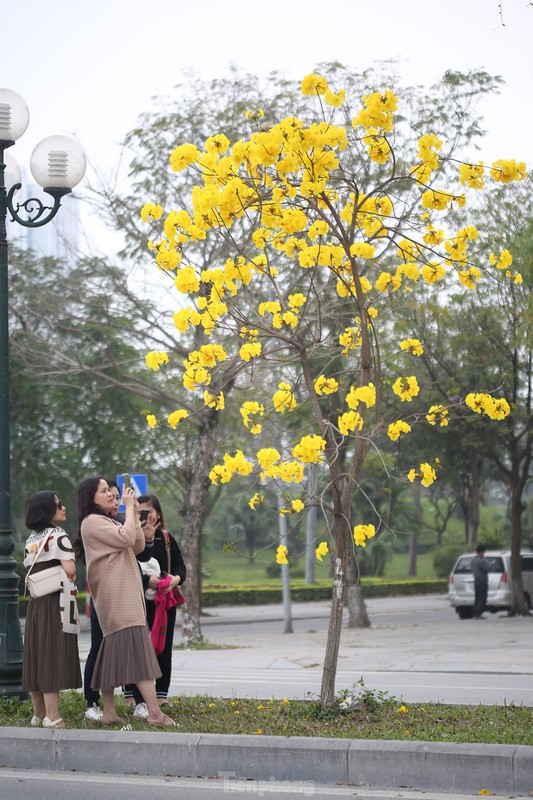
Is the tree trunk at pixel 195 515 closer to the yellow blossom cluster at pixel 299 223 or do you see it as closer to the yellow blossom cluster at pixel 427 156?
the yellow blossom cluster at pixel 299 223

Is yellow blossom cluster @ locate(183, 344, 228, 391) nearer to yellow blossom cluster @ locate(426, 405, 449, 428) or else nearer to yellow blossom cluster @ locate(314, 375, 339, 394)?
yellow blossom cluster @ locate(314, 375, 339, 394)

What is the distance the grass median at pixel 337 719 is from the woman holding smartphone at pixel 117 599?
277 millimetres

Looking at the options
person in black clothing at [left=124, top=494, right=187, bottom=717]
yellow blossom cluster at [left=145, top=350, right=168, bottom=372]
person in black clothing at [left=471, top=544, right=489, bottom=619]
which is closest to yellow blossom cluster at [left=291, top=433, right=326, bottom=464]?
person in black clothing at [left=124, top=494, right=187, bottom=717]

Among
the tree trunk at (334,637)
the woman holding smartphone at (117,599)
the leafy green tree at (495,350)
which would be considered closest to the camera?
the woman holding smartphone at (117,599)

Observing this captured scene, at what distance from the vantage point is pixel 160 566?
341 inches

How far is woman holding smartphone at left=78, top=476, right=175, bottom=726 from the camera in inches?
295

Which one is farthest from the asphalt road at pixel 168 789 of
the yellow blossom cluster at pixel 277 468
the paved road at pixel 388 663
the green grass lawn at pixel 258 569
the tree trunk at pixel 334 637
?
the green grass lawn at pixel 258 569

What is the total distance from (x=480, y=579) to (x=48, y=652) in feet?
66.7

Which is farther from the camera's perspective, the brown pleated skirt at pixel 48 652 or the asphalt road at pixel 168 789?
the brown pleated skirt at pixel 48 652

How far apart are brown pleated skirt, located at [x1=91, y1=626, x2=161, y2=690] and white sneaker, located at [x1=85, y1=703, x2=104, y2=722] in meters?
0.42

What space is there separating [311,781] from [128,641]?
1614 mm

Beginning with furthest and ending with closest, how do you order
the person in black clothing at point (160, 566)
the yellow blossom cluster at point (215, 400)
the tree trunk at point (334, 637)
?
the yellow blossom cluster at point (215, 400) → the person in black clothing at point (160, 566) → the tree trunk at point (334, 637)

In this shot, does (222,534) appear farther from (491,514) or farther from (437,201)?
(437,201)

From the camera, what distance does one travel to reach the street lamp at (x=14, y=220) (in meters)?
8.47
